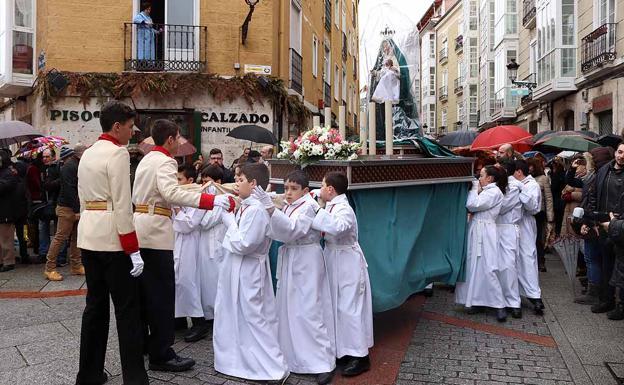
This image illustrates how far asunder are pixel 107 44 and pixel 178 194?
1113 cm

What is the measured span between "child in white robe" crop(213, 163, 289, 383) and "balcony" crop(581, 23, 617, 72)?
1568cm

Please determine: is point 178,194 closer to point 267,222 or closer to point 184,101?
point 267,222

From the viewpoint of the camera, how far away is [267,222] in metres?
4.43

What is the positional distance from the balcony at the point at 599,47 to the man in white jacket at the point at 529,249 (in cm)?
1201

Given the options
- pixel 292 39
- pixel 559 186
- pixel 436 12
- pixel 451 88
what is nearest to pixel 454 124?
pixel 451 88

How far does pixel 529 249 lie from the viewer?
695 centimetres

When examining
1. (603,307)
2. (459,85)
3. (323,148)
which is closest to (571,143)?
(603,307)

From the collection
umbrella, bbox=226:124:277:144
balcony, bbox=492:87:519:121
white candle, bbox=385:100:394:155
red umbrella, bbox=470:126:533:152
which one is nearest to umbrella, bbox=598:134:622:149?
red umbrella, bbox=470:126:533:152

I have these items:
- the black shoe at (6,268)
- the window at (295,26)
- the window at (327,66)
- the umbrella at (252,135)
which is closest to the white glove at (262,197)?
the black shoe at (6,268)

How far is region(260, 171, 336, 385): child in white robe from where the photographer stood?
4.55 metres

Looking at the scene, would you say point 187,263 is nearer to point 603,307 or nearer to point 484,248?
point 484,248

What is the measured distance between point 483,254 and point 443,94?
44.5 metres

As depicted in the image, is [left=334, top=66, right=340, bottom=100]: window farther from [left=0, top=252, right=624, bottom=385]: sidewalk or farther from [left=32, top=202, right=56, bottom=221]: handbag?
[left=0, top=252, right=624, bottom=385]: sidewalk

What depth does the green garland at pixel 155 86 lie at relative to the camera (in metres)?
13.8
